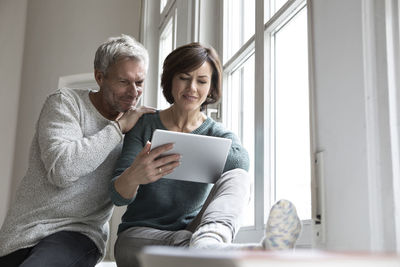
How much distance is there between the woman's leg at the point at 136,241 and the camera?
1635mm

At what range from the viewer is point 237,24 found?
266 cm

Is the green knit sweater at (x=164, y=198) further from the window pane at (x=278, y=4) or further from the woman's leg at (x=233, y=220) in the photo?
the window pane at (x=278, y=4)

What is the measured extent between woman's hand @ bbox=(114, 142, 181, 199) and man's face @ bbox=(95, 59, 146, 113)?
1.25 feet

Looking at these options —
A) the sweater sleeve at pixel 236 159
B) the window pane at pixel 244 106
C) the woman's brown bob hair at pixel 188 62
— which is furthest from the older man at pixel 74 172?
the window pane at pixel 244 106

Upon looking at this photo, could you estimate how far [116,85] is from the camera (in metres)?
1.91

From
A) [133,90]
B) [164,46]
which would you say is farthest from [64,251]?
[164,46]

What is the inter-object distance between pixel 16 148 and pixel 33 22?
1.17m

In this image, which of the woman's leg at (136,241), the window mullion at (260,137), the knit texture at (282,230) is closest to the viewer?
the knit texture at (282,230)

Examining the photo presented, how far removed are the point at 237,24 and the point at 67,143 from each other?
125cm

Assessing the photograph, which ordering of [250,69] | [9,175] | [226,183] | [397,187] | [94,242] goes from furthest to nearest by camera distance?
[9,175] → [250,69] → [94,242] → [226,183] → [397,187]

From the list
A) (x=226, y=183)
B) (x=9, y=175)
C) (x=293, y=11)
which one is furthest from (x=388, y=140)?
(x=9, y=175)

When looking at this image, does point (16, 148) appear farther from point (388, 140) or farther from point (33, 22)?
point (388, 140)

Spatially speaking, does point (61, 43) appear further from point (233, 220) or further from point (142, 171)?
point (233, 220)

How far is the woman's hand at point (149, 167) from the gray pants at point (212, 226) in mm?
149
